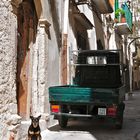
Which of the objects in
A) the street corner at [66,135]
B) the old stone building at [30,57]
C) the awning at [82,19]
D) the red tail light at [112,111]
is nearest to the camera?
the old stone building at [30,57]

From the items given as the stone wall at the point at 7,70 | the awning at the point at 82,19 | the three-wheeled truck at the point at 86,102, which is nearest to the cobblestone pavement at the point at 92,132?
the three-wheeled truck at the point at 86,102

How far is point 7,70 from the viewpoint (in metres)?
7.35

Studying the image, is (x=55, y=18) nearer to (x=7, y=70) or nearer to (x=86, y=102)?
(x=86, y=102)

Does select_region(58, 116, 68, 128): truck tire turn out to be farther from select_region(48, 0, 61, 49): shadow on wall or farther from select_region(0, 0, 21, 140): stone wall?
select_region(0, 0, 21, 140): stone wall

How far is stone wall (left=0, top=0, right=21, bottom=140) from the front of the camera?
7125 millimetres

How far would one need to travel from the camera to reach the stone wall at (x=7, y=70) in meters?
7.12

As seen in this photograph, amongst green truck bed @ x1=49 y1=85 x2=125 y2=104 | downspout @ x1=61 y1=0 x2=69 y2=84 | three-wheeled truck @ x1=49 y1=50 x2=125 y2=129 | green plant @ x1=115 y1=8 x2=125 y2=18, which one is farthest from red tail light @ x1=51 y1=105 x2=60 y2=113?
green plant @ x1=115 y1=8 x2=125 y2=18

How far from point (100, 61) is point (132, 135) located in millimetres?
3570

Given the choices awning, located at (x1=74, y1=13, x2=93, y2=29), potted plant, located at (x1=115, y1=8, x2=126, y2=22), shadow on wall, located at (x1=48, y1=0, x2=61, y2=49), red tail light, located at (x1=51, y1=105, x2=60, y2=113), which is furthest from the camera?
potted plant, located at (x1=115, y1=8, x2=126, y2=22)

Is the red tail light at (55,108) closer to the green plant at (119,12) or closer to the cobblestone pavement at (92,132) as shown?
the cobblestone pavement at (92,132)

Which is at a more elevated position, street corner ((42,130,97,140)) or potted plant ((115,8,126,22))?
potted plant ((115,8,126,22))

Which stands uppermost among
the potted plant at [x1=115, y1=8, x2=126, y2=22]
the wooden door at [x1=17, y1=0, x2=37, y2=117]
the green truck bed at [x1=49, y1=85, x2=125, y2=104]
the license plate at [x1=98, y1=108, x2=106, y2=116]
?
the potted plant at [x1=115, y1=8, x2=126, y2=22]

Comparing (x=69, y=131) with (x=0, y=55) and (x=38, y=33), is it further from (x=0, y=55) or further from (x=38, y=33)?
(x=0, y=55)

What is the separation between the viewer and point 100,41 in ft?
77.9
